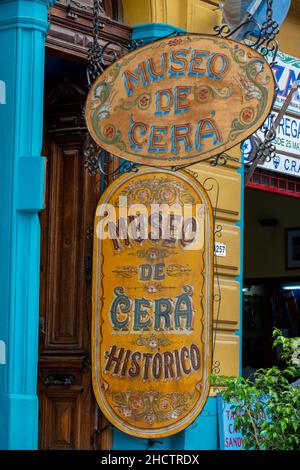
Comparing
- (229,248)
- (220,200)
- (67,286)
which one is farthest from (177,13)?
(67,286)

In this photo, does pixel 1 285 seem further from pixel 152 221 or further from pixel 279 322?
pixel 279 322

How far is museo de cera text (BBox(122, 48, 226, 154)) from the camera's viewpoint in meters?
8.93

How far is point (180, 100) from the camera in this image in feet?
30.2

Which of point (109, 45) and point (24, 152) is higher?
point (109, 45)

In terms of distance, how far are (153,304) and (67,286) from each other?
1043 millimetres

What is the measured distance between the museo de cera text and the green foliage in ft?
6.05

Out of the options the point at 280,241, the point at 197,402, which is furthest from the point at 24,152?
the point at 280,241

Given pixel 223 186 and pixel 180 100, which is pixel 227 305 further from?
pixel 180 100

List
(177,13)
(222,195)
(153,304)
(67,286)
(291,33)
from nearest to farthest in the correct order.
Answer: (153,304)
(67,286)
(177,13)
(222,195)
(291,33)

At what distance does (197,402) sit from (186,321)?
0.74 m

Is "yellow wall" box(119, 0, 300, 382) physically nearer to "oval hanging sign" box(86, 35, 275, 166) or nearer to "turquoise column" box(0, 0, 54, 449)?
"turquoise column" box(0, 0, 54, 449)

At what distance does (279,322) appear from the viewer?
699 inches

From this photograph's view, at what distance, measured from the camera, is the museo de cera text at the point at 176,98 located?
29.3 ft

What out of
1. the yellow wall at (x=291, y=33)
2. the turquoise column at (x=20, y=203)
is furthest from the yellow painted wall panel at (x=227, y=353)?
the yellow wall at (x=291, y=33)
